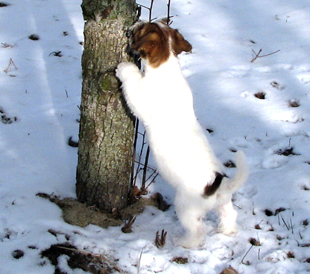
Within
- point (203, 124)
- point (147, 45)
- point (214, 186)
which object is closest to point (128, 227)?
point (214, 186)

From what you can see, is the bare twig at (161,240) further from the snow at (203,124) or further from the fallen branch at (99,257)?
the fallen branch at (99,257)

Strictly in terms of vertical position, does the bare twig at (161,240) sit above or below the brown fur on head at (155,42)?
below

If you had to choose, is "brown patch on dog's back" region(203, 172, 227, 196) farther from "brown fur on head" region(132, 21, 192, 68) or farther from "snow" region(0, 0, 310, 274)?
"brown fur on head" region(132, 21, 192, 68)

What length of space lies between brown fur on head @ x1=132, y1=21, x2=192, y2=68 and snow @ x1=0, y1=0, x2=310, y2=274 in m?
1.32

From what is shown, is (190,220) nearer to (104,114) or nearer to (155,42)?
(104,114)

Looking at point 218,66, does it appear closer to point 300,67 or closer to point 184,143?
point 300,67

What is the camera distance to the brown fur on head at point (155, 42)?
2846 millimetres

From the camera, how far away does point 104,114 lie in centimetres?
308

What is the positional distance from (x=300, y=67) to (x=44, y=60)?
344cm

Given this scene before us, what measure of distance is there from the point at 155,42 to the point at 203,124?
1764 mm

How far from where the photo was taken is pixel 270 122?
14.8 ft

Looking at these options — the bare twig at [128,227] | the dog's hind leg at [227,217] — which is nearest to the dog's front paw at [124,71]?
the bare twig at [128,227]

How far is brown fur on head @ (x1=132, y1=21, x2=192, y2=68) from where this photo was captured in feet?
9.34

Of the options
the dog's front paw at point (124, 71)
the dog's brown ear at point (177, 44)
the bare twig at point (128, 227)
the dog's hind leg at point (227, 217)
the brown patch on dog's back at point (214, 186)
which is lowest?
the bare twig at point (128, 227)
